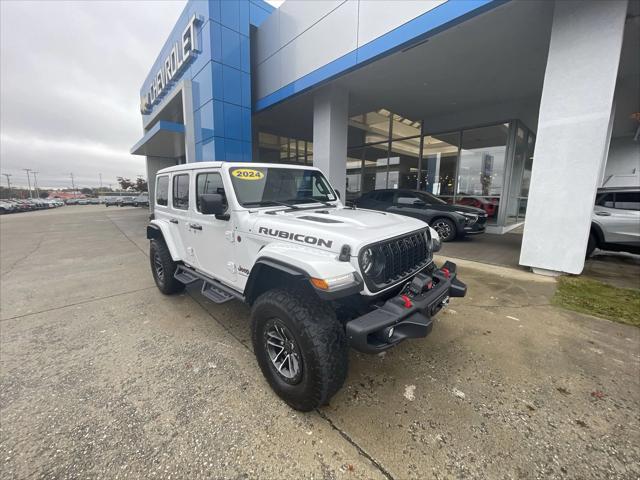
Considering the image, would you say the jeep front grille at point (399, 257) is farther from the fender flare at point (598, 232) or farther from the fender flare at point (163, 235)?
the fender flare at point (598, 232)

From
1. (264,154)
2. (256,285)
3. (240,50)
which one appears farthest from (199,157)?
(256,285)

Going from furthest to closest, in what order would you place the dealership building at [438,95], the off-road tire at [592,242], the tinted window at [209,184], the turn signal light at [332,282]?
the off-road tire at [592,242] → the dealership building at [438,95] → the tinted window at [209,184] → the turn signal light at [332,282]

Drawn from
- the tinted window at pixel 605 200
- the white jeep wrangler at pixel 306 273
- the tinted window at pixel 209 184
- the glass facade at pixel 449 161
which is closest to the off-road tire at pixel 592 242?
the tinted window at pixel 605 200

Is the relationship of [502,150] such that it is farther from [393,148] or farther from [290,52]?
[290,52]

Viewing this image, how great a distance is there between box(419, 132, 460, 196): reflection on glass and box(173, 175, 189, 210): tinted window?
412 inches

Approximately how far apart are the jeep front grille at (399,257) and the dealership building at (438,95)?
12.2ft

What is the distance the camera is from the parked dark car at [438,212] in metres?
7.53

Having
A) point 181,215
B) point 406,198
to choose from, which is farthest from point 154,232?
point 406,198

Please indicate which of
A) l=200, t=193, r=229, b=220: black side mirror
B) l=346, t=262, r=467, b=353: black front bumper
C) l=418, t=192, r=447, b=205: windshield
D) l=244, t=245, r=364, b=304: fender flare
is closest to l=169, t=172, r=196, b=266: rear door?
l=200, t=193, r=229, b=220: black side mirror

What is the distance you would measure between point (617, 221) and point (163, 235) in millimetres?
8532

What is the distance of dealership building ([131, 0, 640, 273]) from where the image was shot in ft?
14.9

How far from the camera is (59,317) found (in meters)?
3.57

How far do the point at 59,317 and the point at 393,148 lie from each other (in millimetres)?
12263

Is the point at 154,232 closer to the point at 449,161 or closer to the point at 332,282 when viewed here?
the point at 332,282
